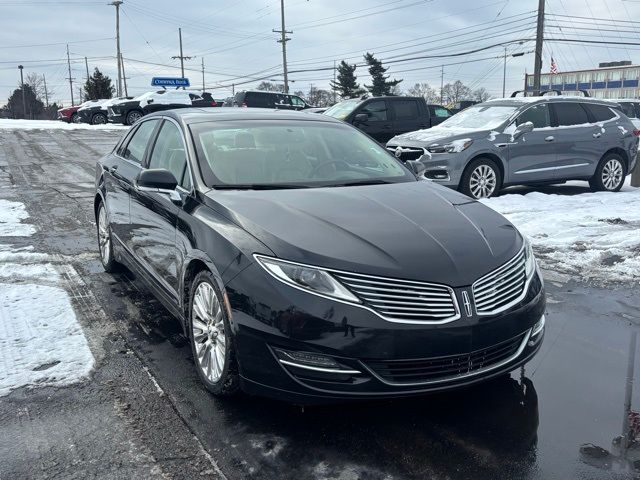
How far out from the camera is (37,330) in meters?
4.21

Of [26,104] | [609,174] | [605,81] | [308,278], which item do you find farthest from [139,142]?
[26,104]

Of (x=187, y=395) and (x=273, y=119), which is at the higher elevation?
(x=273, y=119)

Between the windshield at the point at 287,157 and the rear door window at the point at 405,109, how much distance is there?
35.4 feet

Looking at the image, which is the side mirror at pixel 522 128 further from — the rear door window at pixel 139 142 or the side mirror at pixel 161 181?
the side mirror at pixel 161 181

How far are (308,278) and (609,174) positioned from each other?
10018mm

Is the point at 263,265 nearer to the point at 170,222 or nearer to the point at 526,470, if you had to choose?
the point at 170,222

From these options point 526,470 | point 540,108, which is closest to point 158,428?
point 526,470

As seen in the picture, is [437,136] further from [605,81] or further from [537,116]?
[605,81]

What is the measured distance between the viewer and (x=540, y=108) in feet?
34.7

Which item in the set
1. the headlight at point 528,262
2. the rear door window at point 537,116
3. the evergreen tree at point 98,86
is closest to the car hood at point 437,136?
the rear door window at point 537,116

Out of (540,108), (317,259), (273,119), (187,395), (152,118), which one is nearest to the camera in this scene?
(317,259)

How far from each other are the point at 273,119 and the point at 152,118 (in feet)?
3.92

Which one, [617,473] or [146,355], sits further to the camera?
[146,355]

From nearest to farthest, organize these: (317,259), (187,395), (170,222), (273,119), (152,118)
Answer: (317,259) → (187,395) → (170,222) → (273,119) → (152,118)
